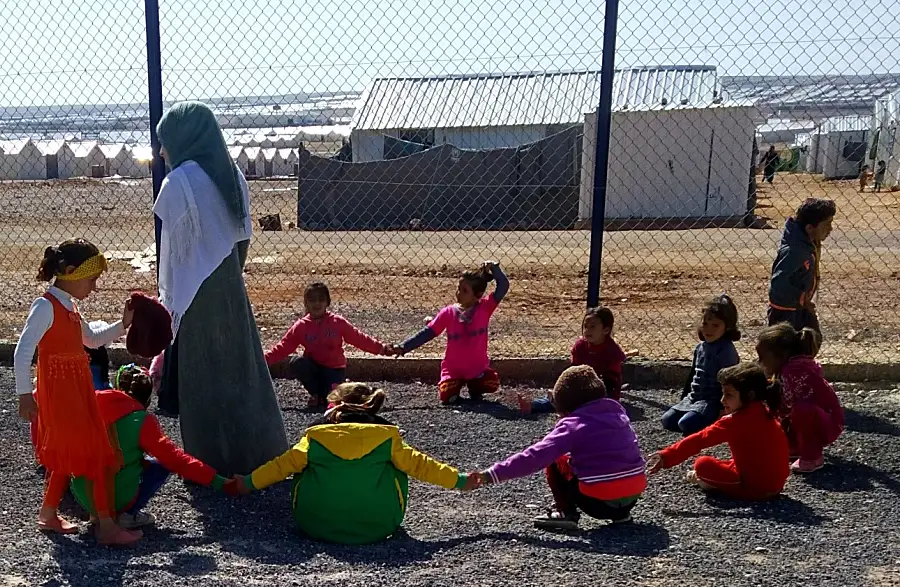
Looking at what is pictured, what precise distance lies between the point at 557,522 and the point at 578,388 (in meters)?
0.56

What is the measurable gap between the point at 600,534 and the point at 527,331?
4425mm

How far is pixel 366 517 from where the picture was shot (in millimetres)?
3633

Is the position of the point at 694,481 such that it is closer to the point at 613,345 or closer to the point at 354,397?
the point at 613,345

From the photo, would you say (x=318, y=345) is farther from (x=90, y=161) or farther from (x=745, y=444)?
(x=90, y=161)

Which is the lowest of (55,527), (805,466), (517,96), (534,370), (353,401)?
(55,527)

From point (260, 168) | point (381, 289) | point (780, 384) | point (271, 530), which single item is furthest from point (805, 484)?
point (260, 168)

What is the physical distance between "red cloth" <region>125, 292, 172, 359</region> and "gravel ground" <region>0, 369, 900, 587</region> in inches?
28.5

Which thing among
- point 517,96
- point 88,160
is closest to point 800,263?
point 517,96

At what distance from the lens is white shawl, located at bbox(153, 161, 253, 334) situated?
12.8 feet

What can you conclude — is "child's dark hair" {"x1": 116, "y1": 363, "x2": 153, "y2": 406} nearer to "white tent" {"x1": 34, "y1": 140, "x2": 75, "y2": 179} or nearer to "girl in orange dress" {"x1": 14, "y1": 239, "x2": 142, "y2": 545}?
"girl in orange dress" {"x1": 14, "y1": 239, "x2": 142, "y2": 545}

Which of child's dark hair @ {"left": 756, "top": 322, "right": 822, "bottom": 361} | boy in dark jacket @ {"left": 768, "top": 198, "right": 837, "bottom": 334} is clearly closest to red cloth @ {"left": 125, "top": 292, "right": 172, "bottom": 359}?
child's dark hair @ {"left": 756, "top": 322, "right": 822, "bottom": 361}

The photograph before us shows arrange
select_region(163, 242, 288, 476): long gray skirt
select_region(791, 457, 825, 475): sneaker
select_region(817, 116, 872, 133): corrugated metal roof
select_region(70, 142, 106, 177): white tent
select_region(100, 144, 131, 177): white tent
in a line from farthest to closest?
select_region(100, 144, 131, 177): white tent, select_region(70, 142, 106, 177): white tent, select_region(817, 116, 872, 133): corrugated metal roof, select_region(791, 457, 825, 475): sneaker, select_region(163, 242, 288, 476): long gray skirt

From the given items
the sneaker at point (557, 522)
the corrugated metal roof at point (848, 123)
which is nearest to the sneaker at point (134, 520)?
the sneaker at point (557, 522)

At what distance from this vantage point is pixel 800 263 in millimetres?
5488
